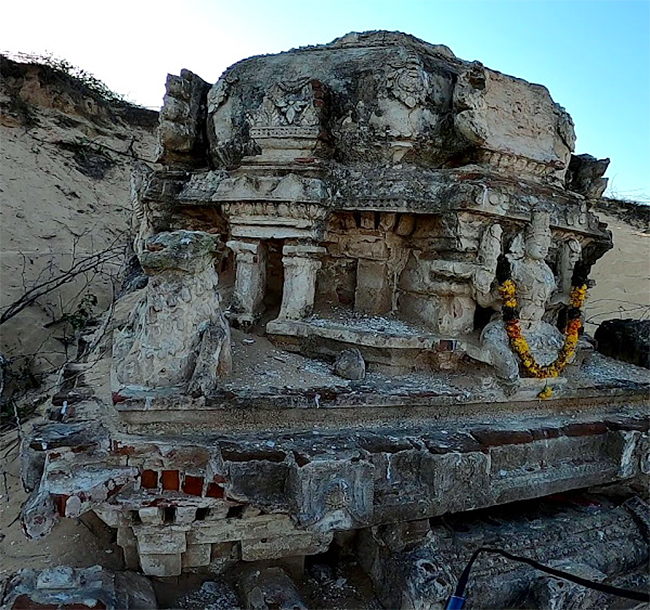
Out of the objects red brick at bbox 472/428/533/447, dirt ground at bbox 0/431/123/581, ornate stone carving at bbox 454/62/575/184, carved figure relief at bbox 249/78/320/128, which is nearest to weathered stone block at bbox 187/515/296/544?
dirt ground at bbox 0/431/123/581

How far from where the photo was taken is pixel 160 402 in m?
2.57

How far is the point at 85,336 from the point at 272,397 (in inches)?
112

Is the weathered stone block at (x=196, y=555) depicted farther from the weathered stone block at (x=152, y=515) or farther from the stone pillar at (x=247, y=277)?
the stone pillar at (x=247, y=277)

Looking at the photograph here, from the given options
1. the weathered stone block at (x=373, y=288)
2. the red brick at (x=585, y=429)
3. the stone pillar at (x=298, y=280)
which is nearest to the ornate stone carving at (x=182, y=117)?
the stone pillar at (x=298, y=280)

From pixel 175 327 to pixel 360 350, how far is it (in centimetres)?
127

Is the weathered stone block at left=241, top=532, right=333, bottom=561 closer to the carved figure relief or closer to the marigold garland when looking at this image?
the marigold garland

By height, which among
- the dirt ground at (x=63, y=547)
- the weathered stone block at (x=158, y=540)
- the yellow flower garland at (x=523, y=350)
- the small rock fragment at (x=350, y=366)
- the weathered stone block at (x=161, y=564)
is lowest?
the dirt ground at (x=63, y=547)

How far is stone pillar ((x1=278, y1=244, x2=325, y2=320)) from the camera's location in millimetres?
3641

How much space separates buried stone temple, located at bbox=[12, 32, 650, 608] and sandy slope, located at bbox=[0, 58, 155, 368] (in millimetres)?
2921

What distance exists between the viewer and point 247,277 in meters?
3.81

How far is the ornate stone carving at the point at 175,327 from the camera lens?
8.94 ft

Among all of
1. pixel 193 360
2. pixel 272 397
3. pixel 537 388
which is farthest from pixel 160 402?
pixel 537 388

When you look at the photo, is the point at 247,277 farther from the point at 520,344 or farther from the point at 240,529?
the point at 520,344

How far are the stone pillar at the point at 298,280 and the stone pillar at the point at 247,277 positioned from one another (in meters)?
0.25
